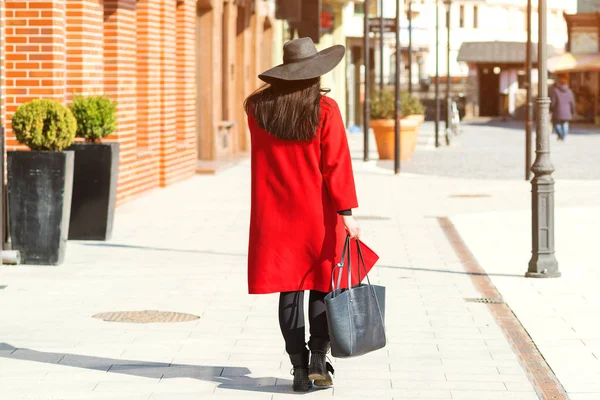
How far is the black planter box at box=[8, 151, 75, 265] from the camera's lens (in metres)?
11.8

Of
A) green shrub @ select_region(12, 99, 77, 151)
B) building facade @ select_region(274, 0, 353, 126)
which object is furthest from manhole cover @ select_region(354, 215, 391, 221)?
building facade @ select_region(274, 0, 353, 126)

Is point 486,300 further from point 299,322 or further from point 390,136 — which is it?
point 390,136

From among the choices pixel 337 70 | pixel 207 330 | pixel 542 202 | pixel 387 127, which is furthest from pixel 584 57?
pixel 207 330

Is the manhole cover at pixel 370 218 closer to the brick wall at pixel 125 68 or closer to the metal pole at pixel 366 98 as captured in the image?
the brick wall at pixel 125 68

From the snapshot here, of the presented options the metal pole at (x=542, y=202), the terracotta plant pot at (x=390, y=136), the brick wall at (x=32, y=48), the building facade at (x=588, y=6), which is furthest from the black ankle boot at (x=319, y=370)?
the building facade at (x=588, y=6)

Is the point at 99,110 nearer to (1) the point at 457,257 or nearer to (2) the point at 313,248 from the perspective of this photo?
(1) the point at 457,257

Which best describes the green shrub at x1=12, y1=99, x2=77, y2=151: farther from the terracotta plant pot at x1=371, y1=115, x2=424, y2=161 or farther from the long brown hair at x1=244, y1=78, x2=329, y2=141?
the terracotta plant pot at x1=371, y1=115, x2=424, y2=161

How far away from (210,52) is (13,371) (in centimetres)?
1875

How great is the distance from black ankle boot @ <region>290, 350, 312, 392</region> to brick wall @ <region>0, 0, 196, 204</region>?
22.9ft

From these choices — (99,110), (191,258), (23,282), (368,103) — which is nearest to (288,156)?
(23,282)

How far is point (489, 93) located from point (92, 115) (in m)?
65.6

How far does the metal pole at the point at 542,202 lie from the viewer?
11.5 metres

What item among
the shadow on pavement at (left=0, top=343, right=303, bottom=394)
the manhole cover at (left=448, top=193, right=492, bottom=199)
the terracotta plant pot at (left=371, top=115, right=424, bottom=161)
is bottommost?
the shadow on pavement at (left=0, top=343, right=303, bottom=394)

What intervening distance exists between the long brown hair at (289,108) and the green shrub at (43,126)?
17.1 ft
